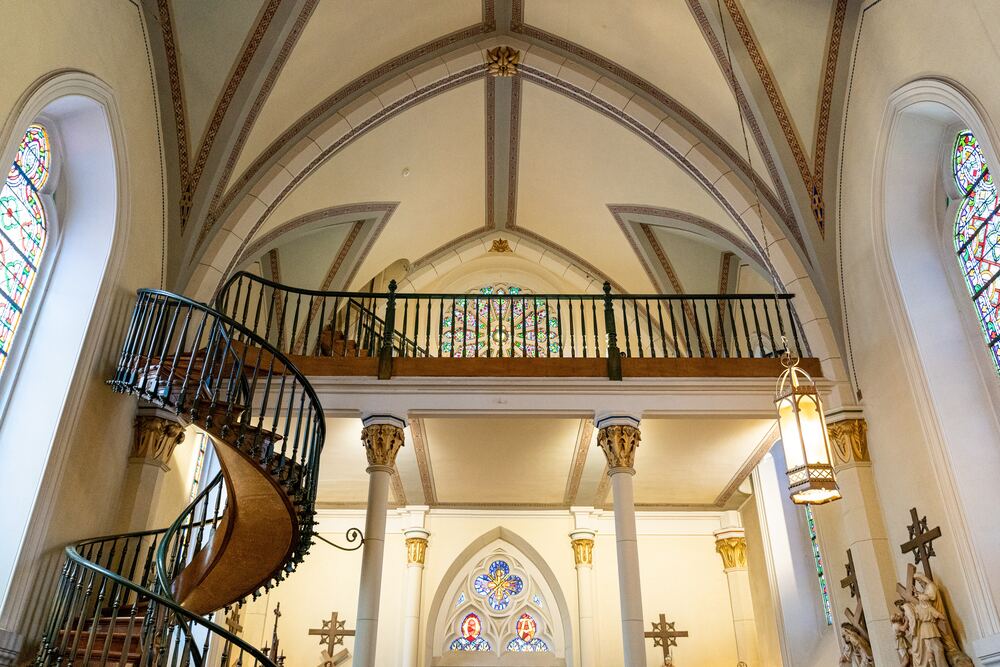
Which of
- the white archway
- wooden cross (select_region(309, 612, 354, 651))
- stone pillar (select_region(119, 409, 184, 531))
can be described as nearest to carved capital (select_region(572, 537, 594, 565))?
wooden cross (select_region(309, 612, 354, 651))

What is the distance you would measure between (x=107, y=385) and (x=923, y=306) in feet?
24.1

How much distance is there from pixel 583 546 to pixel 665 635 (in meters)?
1.62

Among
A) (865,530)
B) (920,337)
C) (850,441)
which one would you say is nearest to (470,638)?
(865,530)

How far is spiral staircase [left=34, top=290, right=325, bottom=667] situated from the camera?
19.3 ft

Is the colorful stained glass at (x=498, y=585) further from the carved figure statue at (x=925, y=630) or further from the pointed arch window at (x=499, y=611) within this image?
the carved figure statue at (x=925, y=630)

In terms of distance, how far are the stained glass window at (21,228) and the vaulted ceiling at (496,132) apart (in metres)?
1.49

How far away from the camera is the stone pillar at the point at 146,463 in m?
7.36

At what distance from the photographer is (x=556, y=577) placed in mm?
11383

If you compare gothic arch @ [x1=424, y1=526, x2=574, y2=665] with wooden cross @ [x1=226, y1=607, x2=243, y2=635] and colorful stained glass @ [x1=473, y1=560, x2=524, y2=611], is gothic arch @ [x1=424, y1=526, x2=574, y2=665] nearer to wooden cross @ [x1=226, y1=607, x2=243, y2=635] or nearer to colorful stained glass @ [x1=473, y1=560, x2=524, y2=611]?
colorful stained glass @ [x1=473, y1=560, x2=524, y2=611]

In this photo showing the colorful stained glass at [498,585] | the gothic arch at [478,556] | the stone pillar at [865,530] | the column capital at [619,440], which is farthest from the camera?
the colorful stained glass at [498,585]

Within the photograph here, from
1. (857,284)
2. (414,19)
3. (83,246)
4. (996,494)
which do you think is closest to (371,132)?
(414,19)

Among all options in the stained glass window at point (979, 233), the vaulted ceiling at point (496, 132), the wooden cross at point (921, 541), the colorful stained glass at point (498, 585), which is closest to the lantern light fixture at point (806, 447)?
the wooden cross at point (921, 541)

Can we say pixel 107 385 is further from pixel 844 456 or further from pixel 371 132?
pixel 844 456

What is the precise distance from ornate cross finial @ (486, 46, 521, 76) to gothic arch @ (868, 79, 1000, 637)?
4575 millimetres
